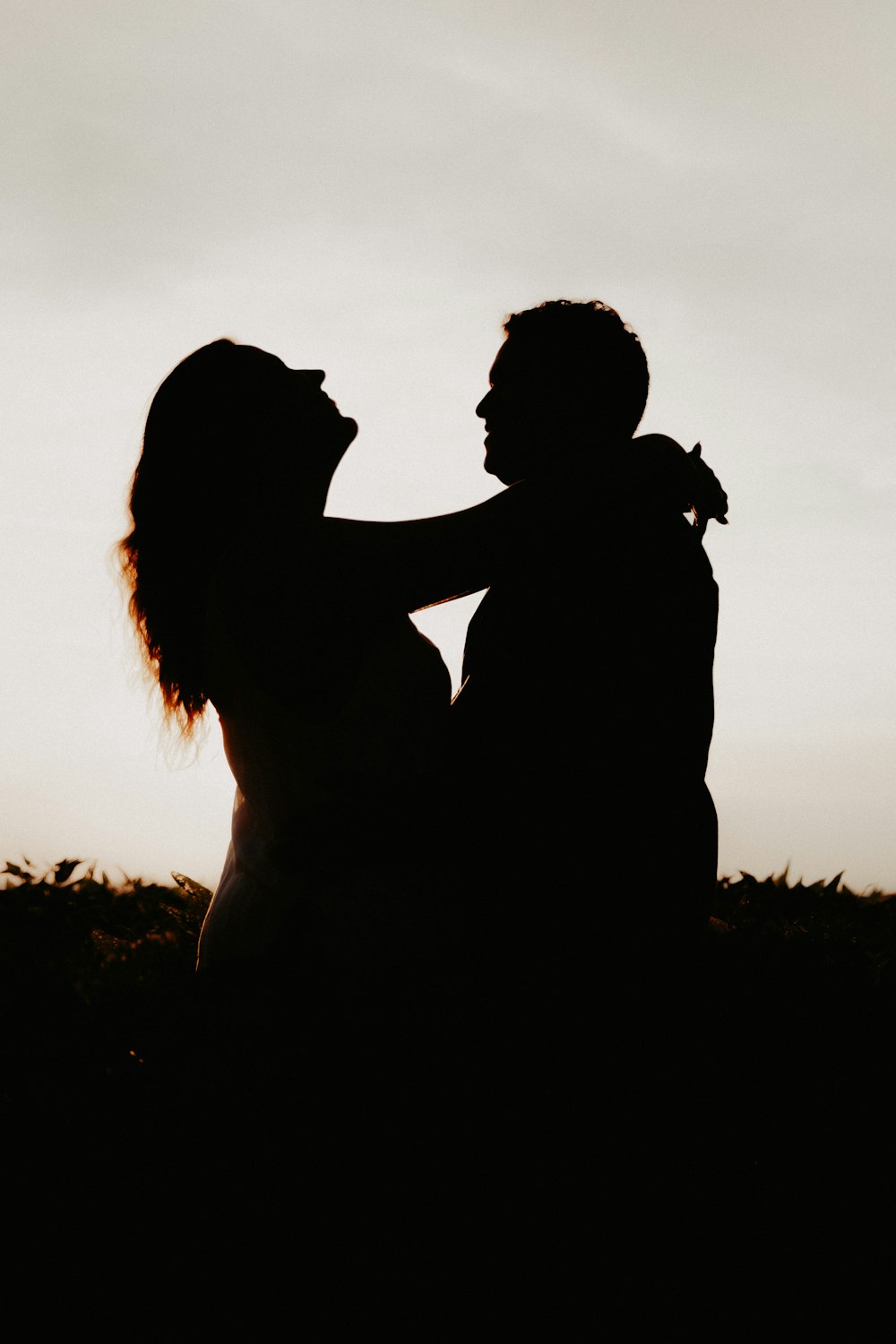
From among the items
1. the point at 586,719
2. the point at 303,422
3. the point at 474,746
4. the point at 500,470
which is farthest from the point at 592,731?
the point at 303,422

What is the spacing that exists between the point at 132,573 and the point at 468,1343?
111 inches

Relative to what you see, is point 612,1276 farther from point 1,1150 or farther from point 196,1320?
point 1,1150

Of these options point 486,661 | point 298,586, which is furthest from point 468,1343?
point 298,586

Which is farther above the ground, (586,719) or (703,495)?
(703,495)

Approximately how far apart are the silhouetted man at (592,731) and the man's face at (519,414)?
551mm

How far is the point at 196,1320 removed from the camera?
124 inches

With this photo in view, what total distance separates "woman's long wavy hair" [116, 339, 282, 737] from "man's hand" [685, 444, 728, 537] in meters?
1.55

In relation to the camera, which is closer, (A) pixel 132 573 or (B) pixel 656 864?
(B) pixel 656 864

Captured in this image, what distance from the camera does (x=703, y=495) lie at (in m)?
3.88

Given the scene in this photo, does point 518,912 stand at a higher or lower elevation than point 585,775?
lower

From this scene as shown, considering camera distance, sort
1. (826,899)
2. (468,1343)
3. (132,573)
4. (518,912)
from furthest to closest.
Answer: (826,899)
(132,573)
(518,912)
(468,1343)

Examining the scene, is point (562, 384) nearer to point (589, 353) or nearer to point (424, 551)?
point (589, 353)

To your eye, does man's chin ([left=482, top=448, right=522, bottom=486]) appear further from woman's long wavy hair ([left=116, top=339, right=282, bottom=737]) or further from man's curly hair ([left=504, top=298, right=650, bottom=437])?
woman's long wavy hair ([left=116, top=339, right=282, bottom=737])

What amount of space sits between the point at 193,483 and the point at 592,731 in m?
1.67
